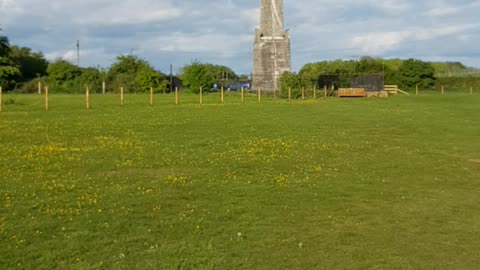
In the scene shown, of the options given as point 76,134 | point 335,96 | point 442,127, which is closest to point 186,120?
point 76,134

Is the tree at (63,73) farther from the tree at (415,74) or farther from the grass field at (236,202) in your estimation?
the grass field at (236,202)

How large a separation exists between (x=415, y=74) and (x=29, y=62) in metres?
55.8

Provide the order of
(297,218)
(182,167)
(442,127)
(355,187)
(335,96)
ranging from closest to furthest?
(297,218) < (355,187) < (182,167) < (442,127) < (335,96)

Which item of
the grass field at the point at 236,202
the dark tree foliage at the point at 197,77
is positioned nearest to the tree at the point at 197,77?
the dark tree foliage at the point at 197,77

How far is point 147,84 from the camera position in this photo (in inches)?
2911

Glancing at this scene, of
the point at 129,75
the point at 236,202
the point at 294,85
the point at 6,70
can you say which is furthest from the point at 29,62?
the point at 236,202

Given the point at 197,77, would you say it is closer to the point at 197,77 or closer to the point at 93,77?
the point at 197,77

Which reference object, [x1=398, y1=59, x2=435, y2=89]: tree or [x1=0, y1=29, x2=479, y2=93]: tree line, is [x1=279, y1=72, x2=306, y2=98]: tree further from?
[x1=398, y1=59, x2=435, y2=89]: tree

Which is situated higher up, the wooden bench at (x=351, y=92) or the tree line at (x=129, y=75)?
the tree line at (x=129, y=75)

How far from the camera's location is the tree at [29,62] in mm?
94000

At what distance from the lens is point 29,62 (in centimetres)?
9819

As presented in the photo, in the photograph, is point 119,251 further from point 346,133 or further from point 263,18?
point 263,18

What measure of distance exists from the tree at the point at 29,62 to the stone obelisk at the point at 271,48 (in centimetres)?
3803

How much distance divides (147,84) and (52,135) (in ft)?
175
